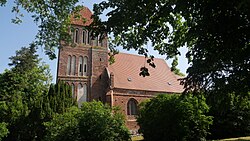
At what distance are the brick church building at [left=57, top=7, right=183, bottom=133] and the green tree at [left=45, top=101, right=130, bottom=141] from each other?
45.9 ft

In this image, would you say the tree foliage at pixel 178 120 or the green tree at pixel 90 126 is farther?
the tree foliage at pixel 178 120

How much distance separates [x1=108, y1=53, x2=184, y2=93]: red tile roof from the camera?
31547mm

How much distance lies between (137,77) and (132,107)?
4.25 m

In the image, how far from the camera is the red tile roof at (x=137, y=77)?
31.5 metres

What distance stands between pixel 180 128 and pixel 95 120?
4859 mm

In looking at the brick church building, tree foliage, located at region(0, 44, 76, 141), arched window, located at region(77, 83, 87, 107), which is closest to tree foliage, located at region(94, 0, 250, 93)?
tree foliage, located at region(0, 44, 76, 141)

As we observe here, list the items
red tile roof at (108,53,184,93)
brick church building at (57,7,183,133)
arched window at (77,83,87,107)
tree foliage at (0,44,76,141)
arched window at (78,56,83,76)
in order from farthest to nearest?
red tile roof at (108,53,184,93) → arched window at (78,56,83,76) → brick church building at (57,7,183,133) → arched window at (77,83,87,107) → tree foliage at (0,44,76,141)

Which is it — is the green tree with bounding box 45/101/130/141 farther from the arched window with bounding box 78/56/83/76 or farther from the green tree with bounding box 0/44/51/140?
the arched window with bounding box 78/56/83/76

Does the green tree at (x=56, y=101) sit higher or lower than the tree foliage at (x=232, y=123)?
higher

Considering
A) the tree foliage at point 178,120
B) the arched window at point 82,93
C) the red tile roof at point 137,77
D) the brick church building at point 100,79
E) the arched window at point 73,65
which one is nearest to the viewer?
the tree foliage at point 178,120

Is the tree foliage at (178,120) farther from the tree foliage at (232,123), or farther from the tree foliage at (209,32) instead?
→ the tree foliage at (209,32)

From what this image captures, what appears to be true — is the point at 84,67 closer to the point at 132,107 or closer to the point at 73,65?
the point at 73,65

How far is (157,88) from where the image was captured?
32875 mm

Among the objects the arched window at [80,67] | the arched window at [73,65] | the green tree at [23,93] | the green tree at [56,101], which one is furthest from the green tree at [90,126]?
the arched window at [80,67]
